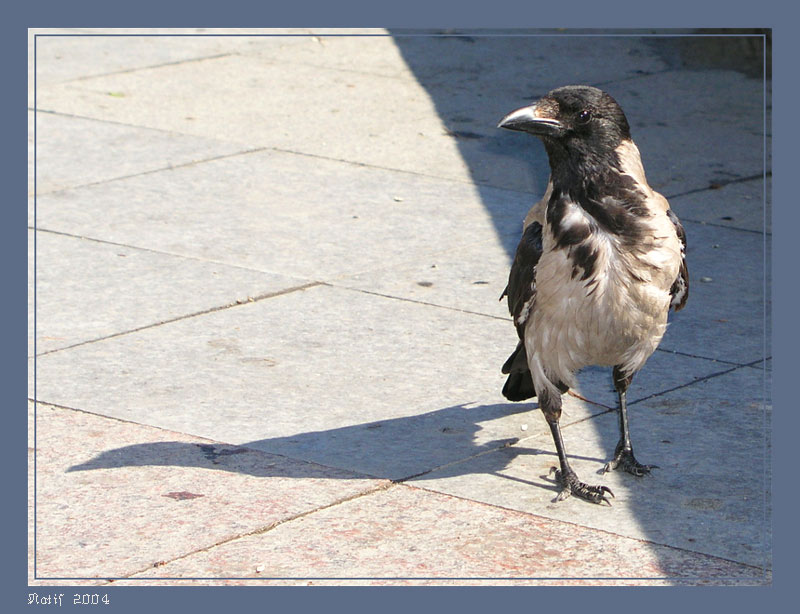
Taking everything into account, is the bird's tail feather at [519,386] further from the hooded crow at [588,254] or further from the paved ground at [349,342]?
the hooded crow at [588,254]

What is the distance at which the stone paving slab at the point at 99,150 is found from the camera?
10094 mm

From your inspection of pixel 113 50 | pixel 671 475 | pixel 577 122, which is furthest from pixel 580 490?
pixel 113 50

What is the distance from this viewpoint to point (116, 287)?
26.2 feet

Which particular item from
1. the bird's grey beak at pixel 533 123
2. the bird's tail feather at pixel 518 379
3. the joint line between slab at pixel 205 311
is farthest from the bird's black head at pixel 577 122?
the joint line between slab at pixel 205 311

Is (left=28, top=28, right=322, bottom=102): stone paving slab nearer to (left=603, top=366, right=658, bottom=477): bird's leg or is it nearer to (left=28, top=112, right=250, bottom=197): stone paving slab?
(left=28, top=112, right=250, bottom=197): stone paving slab

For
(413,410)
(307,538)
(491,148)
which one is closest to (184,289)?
(413,410)

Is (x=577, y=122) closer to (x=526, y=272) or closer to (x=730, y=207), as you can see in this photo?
A: (x=526, y=272)

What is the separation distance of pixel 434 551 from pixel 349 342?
230 cm

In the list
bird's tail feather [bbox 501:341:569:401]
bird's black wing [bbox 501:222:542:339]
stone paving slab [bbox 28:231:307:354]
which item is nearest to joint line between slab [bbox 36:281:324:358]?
stone paving slab [bbox 28:231:307:354]

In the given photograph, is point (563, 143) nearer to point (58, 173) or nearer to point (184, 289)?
point (184, 289)

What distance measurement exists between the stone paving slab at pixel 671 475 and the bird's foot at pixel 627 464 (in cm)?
3

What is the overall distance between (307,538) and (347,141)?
625 cm

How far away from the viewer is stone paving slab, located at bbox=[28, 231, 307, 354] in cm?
746

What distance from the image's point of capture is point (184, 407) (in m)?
6.47
